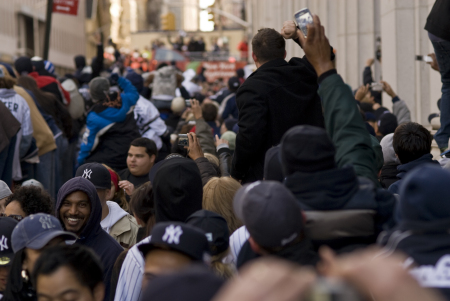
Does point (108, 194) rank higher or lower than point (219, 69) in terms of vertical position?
lower

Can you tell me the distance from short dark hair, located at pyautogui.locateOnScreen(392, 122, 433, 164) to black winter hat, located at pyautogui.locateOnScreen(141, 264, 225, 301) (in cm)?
363

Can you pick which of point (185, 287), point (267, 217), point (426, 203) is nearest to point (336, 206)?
point (267, 217)

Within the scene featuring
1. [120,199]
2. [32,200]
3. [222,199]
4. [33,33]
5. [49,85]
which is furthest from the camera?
[33,33]

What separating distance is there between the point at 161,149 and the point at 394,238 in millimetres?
8024

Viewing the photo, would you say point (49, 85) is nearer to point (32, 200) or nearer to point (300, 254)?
point (32, 200)

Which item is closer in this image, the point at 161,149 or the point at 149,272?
the point at 149,272

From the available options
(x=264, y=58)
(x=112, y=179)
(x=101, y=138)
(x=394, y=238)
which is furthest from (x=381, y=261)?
(x=101, y=138)

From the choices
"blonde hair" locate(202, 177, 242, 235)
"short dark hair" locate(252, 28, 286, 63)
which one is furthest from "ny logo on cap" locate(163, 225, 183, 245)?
"short dark hair" locate(252, 28, 286, 63)

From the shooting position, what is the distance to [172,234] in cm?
325

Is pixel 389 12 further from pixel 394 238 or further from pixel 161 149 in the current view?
pixel 394 238

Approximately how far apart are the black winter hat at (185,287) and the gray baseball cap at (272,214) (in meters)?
0.60

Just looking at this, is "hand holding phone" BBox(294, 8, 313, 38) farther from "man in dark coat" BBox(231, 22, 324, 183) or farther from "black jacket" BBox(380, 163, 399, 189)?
"black jacket" BBox(380, 163, 399, 189)

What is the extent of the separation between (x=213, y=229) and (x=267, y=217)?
3.01 feet

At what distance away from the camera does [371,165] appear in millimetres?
3648
